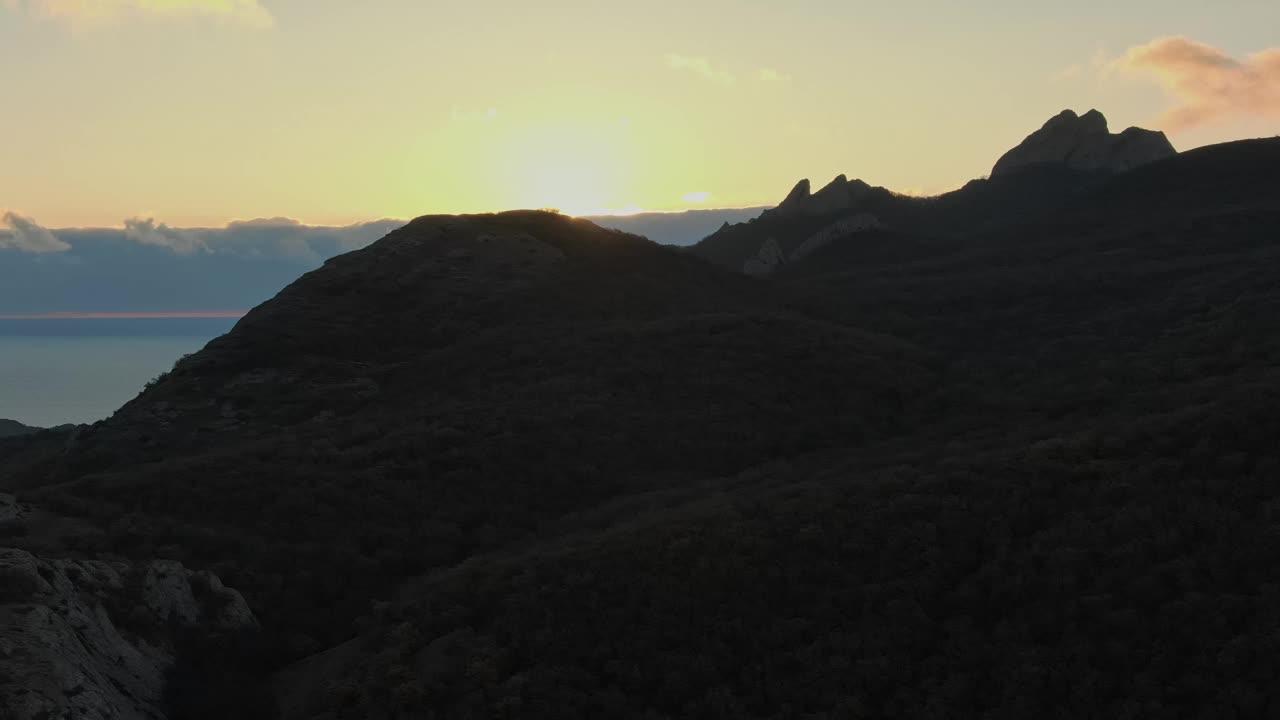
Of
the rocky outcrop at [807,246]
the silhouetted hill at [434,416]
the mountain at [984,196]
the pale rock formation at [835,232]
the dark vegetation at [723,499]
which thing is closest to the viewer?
the dark vegetation at [723,499]

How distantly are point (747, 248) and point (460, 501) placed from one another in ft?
348

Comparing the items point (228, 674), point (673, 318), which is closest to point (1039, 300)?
point (673, 318)

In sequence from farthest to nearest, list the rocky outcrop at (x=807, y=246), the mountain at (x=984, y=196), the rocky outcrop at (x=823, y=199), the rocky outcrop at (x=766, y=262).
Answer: the rocky outcrop at (x=823, y=199) < the mountain at (x=984, y=196) < the rocky outcrop at (x=807, y=246) < the rocky outcrop at (x=766, y=262)

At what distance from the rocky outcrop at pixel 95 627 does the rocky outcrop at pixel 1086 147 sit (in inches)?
5566

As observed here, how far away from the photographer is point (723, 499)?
21.5 meters

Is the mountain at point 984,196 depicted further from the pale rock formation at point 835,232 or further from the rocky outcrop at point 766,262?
the rocky outcrop at point 766,262

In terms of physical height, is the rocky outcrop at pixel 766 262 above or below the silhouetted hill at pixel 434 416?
above

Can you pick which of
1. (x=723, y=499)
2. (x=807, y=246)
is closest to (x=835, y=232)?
(x=807, y=246)

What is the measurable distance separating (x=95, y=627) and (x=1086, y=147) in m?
151

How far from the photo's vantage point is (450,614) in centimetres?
1627

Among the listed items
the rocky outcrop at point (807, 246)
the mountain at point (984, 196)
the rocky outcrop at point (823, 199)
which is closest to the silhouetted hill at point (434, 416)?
the rocky outcrop at point (807, 246)

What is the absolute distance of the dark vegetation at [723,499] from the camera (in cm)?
1308

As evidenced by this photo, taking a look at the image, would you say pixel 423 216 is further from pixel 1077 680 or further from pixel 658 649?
pixel 1077 680

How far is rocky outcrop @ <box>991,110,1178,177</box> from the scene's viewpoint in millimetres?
127688
